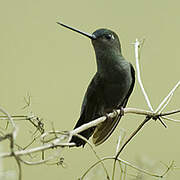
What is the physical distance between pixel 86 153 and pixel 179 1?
2.00m

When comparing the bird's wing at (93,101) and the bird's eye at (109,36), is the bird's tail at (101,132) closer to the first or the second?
the bird's wing at (93,101)

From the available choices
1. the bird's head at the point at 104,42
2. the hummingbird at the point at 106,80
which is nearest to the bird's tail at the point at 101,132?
the hummingbird at the point at 106,80

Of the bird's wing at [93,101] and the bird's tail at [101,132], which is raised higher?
the bird's wing at [93,101]

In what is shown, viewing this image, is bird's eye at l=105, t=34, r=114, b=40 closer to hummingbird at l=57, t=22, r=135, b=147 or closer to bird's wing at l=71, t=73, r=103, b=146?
hummingbird at l=57, t=22, r=135, b=147

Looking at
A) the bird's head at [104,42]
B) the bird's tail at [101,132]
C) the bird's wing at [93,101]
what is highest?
the bird's head at [104,42]

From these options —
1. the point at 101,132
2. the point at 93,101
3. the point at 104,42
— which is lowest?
Answer: the point at 101,132

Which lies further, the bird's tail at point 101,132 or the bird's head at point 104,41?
the bird's head at point 104,41

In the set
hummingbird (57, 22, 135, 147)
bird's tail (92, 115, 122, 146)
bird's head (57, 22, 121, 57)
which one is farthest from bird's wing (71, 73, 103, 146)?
bird's tail (92, 115, 122, 146)

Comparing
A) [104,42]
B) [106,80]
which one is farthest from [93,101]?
[104,42]

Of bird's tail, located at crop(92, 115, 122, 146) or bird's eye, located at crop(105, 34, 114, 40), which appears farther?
bird's eye, located at crop(105, 34, 114, 40)

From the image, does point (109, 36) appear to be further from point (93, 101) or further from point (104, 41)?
point (93, 101)

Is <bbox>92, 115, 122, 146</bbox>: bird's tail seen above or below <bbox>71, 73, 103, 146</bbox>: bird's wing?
below

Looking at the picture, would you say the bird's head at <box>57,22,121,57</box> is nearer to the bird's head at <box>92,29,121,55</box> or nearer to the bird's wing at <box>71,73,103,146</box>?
the bird's head at <box>92,29,121,55</box>

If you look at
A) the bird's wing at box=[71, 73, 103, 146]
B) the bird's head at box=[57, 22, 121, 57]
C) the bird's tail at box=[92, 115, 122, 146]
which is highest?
the bird's head at box=[57, 22, 121, 57]
